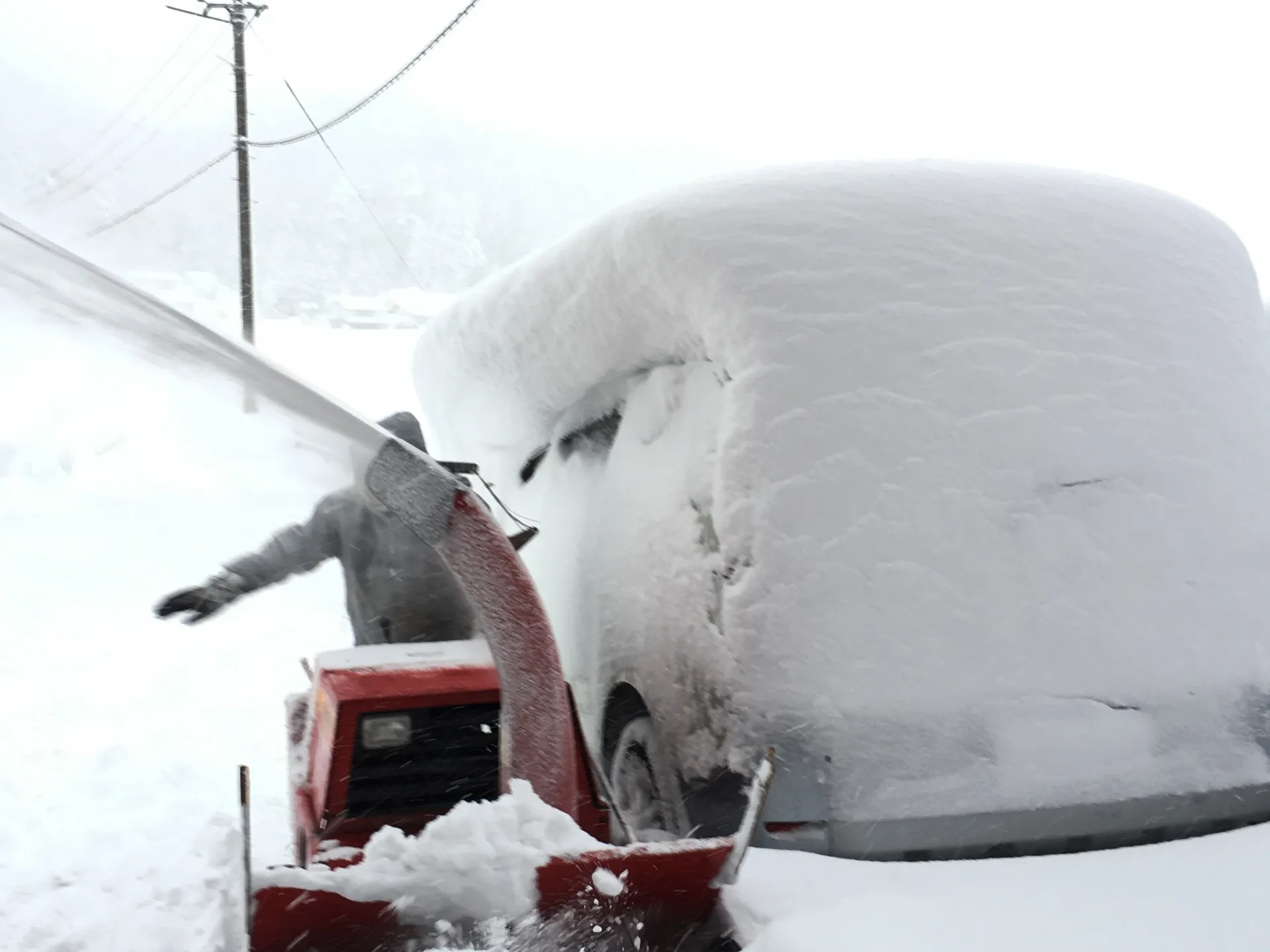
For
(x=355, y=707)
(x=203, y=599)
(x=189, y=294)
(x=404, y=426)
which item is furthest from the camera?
(x=189, y=294)

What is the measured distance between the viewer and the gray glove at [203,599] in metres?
2.78

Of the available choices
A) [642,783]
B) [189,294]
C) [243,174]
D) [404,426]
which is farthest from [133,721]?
[243,174]

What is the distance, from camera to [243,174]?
15086 mm

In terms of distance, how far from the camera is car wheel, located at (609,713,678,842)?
256cm

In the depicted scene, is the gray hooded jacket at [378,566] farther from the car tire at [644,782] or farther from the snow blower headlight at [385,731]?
the snow blower headlight at [385,731]

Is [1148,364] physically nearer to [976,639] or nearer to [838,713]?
[976,639]

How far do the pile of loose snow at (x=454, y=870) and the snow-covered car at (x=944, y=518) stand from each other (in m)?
0.63

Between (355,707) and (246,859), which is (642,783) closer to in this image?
(355,707)

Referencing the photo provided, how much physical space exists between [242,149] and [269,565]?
14148mm

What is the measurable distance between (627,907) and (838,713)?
646 mm

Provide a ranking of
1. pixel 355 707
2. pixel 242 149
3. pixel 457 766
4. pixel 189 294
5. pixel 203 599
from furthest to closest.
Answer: pixel 242 149
pixel 189 294
pixel 203 599
pixel 457 766
pixel 355 707

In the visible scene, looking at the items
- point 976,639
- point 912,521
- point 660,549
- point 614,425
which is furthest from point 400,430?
point 976,639

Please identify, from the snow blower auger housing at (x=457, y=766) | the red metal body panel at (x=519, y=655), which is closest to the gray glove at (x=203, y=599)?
the snow blower auger housing at (x=457, y=766)

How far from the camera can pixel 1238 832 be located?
2.25 m
